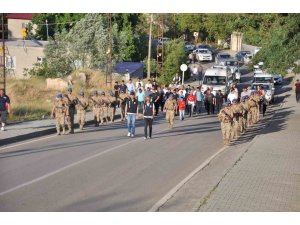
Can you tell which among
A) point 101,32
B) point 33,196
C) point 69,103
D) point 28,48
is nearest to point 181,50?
point 101,32

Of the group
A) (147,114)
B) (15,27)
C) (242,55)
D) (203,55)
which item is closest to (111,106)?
(147,114)

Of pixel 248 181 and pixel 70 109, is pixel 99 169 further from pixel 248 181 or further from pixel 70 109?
pixel 70 109

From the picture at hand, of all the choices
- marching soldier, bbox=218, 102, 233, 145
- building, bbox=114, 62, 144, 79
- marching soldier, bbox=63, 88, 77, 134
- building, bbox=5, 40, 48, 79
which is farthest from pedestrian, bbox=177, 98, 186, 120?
building, bbox=5, 40, 48, 79

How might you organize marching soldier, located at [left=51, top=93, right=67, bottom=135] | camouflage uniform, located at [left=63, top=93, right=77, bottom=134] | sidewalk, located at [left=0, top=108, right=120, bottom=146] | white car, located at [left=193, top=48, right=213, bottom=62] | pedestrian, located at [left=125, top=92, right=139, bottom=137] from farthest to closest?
white car, located at [left=193, top=48, right=213, bottom=62], camouflage uniform, located at [left=63, top=93, right=77, bottom=134], marching soldier, located at [left=51, top=93, right=67, bottom=135], pedestrian, located at [left=125, top=92, right=139, bottom=137], sidewalk, located at [left=0, top=108, right=120, bottom=146]

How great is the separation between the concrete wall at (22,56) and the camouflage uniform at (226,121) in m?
36.3

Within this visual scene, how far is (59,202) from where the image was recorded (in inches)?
417

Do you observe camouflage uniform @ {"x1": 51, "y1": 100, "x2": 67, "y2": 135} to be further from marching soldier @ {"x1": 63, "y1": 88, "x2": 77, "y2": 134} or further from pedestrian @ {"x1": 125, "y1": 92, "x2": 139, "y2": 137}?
pedestrian @ {"x1": 125, "y1": 92, "x2": 139, "y2": 137}

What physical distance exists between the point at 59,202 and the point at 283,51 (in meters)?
17.4

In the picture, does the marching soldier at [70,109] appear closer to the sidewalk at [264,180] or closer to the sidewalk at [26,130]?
the sidewalk at [26,130]

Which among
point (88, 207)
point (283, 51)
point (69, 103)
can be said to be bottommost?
point (88, 207)

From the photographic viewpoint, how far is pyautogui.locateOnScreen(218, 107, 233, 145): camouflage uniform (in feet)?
61.8

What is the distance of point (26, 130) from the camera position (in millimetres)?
21266
